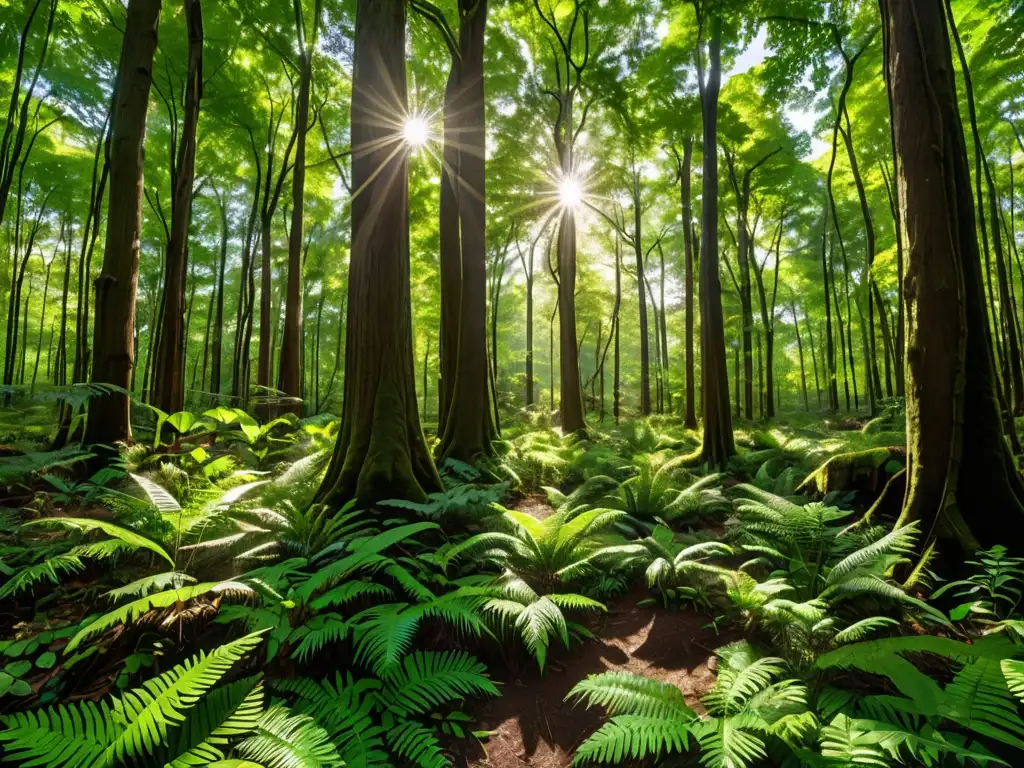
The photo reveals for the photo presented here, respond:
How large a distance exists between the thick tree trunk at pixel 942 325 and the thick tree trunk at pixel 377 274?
4269mm

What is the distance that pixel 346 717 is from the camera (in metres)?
1.98

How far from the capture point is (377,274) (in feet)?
14.8

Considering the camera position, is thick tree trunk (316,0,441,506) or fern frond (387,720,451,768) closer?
fern frond (387,720,451,768)

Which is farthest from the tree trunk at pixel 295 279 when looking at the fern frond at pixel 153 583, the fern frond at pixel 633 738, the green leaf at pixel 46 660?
the fern frond at pixel 633 738

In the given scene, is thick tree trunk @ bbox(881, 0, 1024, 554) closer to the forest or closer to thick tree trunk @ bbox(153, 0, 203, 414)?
the forest

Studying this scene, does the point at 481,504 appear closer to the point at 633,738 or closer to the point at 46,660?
the point at 633,738

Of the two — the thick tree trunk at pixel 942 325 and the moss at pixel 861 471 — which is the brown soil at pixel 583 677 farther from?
Answer: the moss at pixel 861 471

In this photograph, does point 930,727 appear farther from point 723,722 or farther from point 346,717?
point 346,717

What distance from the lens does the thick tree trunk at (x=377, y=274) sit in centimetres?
447

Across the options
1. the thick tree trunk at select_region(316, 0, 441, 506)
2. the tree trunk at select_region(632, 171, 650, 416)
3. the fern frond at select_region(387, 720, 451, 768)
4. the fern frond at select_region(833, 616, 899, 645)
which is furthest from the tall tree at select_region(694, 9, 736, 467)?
the fern frond at select_region(387, 720, 451, 768)

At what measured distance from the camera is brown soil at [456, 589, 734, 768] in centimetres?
210

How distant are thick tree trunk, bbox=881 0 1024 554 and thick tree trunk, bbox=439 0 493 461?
5322 mm

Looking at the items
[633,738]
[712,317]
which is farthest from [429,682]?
[712,317]

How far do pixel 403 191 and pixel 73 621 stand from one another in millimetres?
4358
